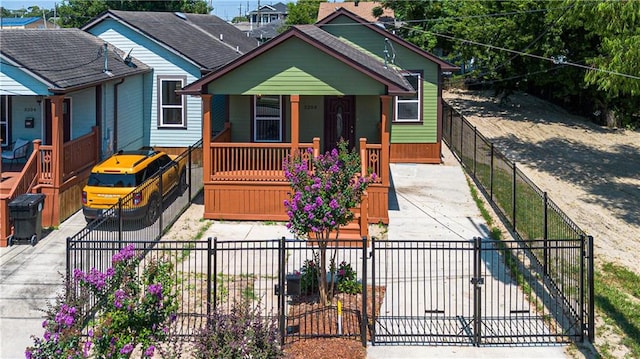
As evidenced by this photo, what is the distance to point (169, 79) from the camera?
77.7 feet

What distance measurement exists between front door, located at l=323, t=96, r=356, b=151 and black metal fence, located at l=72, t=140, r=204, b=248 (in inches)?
173

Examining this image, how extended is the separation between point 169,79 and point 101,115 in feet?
12.0

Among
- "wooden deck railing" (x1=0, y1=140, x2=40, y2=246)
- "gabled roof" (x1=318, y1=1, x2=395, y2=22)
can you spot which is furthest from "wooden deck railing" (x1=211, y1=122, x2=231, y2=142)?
"gabled roof" (x1=318, y1=1, x2=395, y2=22)

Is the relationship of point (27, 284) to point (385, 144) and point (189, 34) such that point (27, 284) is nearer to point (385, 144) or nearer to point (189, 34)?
point (385, 144)

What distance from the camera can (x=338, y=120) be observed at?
21766 mm

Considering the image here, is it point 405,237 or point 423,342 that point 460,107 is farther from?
point 423,342

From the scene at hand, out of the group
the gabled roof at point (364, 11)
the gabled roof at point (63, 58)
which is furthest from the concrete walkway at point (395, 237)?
the gabled roof at point (364, 11)

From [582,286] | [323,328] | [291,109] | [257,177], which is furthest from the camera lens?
[291,109]

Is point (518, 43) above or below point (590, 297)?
above

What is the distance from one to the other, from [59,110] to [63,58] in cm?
283

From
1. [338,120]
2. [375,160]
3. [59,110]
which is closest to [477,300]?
[375,160]

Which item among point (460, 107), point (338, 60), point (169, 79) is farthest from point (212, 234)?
point (460, 107)

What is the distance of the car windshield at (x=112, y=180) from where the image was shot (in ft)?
53.9

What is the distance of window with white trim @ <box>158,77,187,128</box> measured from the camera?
23703 mm
